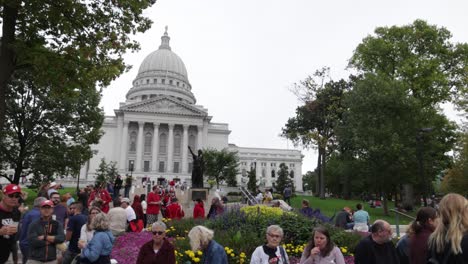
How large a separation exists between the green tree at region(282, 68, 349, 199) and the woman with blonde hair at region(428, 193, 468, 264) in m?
37.0

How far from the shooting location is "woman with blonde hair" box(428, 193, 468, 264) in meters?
3.75

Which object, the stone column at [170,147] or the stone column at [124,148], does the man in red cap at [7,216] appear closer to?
the stone column at [124,148]

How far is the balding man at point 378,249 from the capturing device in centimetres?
530

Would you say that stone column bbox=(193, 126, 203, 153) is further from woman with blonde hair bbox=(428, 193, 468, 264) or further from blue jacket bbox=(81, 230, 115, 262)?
woman with blonde hair bbox=(428, 193, 468, 264)

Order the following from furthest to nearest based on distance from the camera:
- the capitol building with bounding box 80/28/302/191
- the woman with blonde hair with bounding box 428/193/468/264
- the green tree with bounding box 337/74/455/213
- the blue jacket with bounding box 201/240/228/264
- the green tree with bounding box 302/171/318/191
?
1. the capitol building with bounding box 80/28/302/191
2. the green tree with bounding box 302/171/318/191
3. the green tree with bounding box 337/74/455/213
4. the blue jacket with bounding box 201/240/228/264
5. the woman with blonde hair with bounding box 428/193/468/264

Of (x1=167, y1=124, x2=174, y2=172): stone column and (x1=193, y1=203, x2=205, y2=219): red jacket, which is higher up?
(x1=167, y1=124, x2=174, y2=172): stone column

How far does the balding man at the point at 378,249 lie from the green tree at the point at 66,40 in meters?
9.50

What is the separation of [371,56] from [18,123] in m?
32.6

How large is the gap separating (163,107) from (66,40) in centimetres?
7508

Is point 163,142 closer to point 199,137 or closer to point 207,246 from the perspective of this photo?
point 199,137

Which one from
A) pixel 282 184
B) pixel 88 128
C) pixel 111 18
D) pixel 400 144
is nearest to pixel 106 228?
pixel 111 18

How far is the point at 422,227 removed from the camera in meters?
5.34

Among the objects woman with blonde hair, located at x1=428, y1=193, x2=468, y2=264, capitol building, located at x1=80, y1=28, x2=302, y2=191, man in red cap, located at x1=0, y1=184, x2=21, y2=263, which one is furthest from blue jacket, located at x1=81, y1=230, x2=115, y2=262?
capitol building, located at x1=80, y1=28, x2=302, y2=191

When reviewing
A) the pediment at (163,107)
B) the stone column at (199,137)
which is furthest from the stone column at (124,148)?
the stone column at (199,137)
